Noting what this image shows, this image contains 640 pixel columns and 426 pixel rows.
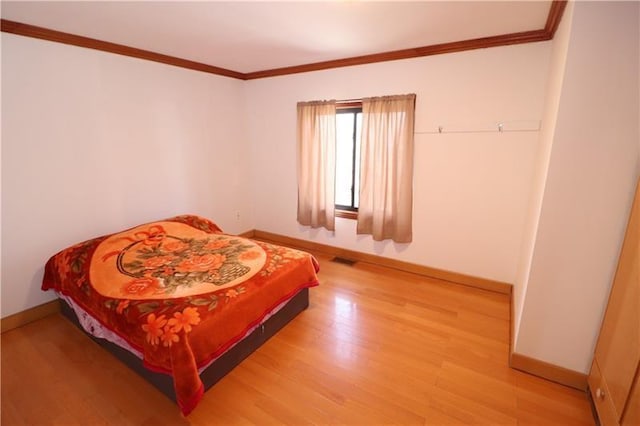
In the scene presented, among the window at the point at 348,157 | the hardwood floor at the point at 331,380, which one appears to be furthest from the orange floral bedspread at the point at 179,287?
the window at the point at 348,157

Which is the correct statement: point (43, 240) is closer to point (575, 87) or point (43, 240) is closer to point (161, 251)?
point (161, 251)

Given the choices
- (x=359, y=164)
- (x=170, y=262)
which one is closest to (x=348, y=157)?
(x=359, y=164)

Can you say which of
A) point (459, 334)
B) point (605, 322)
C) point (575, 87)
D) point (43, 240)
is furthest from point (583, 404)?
point (43, 240)

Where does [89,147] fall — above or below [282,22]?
below

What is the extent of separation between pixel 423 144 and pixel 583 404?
2282 millimetres

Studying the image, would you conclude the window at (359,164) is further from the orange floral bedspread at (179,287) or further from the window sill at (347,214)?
the orange floral bedspread at (179,287)

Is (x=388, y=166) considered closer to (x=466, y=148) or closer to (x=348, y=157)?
(x=348, y=157)

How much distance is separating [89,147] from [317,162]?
2.27m

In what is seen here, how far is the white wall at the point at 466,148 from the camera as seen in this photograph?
8.55ft

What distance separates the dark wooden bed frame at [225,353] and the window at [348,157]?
1.52m

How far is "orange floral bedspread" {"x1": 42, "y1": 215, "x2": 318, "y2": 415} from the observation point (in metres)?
1.67

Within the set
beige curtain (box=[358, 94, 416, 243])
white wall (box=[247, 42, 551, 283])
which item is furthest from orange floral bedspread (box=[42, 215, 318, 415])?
white wall (box=[247, 42, 551, 283])

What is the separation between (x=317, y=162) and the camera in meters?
3.70

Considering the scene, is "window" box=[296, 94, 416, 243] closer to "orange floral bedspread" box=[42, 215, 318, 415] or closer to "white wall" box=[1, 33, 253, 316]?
"orange floral bedspread" box=[42, 215, 318, 415]
